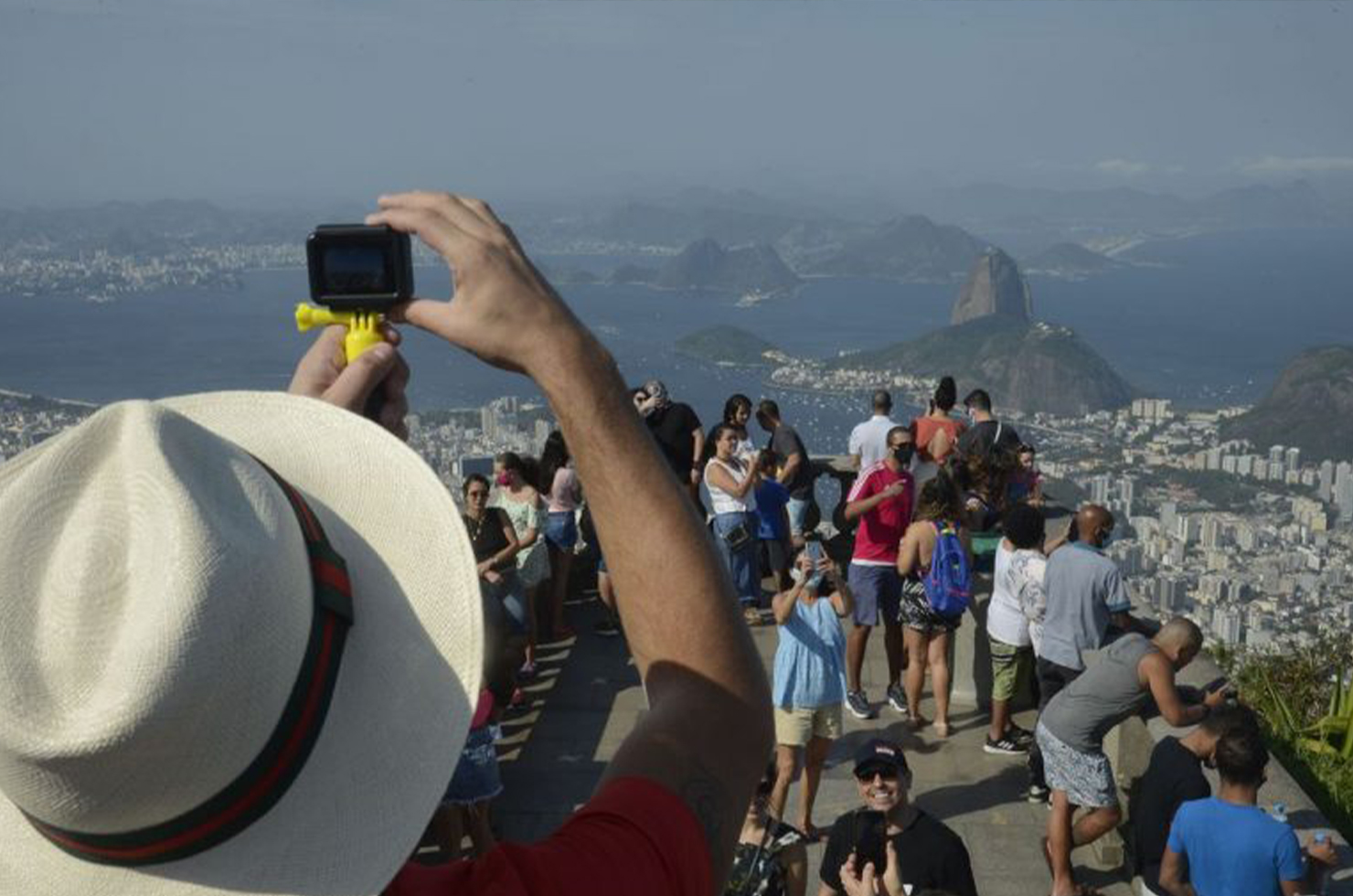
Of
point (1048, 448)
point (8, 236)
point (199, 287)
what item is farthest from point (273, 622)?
point (8, 236)

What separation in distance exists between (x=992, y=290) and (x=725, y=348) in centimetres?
2794

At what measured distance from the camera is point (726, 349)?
81.2 m

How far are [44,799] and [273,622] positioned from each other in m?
0.28

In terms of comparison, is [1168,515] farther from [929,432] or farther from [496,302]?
[496,302]

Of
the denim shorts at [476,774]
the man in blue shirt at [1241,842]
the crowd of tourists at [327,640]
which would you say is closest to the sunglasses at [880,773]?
the man in blue shirt at [1241,842]

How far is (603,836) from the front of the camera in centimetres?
143

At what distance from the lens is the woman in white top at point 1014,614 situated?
794 centimetres

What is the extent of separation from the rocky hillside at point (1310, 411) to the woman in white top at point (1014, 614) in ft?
156

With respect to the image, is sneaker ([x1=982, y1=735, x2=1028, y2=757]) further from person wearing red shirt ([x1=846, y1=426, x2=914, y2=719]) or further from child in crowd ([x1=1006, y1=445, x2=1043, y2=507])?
child in crowd ([x1=1006, y1=445, x2=1043, y2=507])

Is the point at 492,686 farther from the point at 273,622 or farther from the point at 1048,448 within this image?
the point at 1048,448

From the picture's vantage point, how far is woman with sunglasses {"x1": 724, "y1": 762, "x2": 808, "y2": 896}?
5582 millimetres

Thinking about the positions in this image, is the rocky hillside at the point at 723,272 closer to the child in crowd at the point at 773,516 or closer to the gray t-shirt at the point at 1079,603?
the child in crowd at the point at 773,516

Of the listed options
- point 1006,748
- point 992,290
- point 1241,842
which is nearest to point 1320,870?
point 1241,842

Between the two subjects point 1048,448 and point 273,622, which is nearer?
point 273,622
